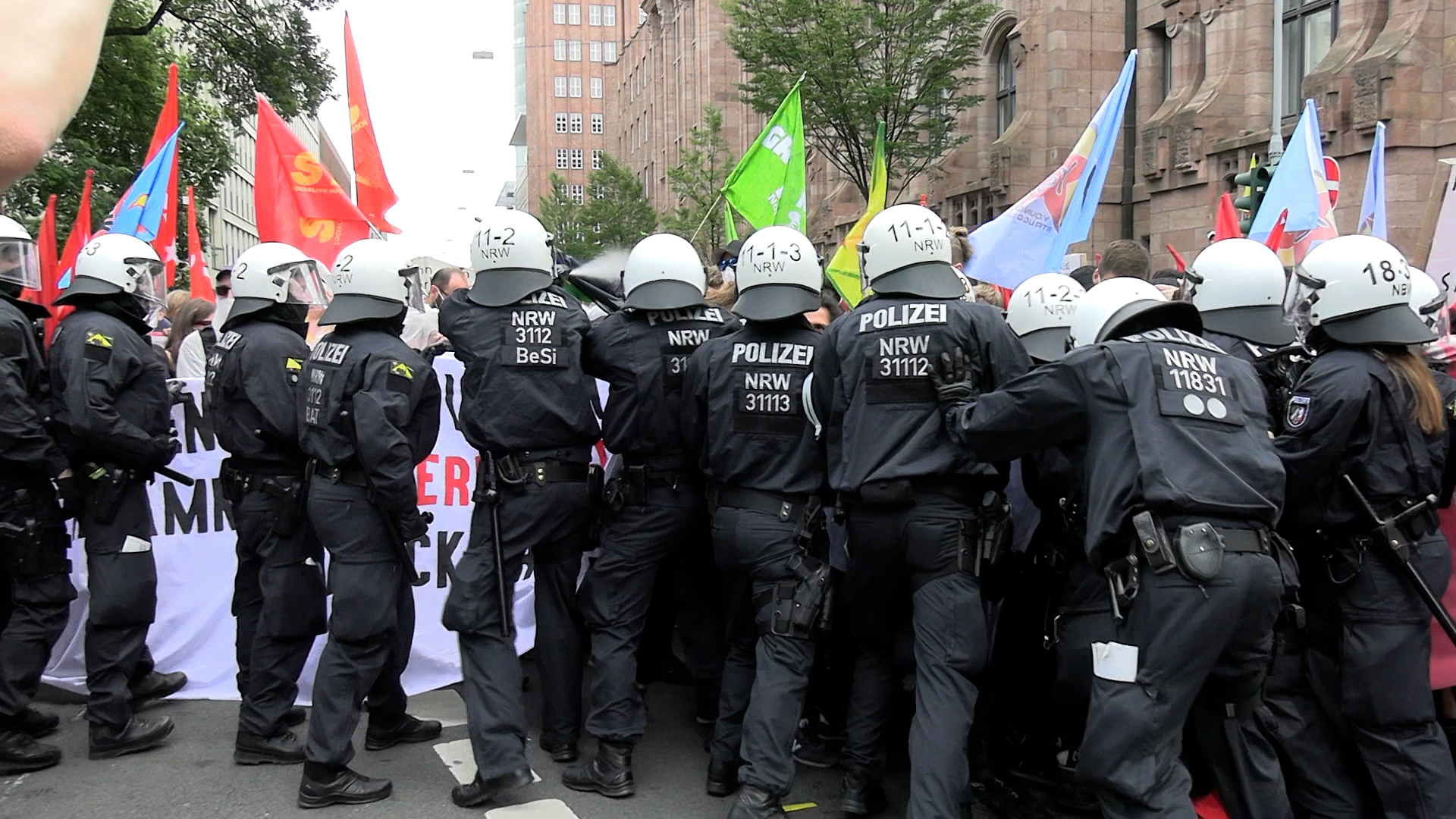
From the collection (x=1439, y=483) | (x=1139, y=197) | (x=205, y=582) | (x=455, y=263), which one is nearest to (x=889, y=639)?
(x=1439, y=483)

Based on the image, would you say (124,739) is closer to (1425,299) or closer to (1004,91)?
(1425,299)

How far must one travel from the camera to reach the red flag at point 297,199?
847 cm

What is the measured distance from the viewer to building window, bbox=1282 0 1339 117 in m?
17.9

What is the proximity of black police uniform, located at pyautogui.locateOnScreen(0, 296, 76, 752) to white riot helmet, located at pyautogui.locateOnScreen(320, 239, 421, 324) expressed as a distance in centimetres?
146

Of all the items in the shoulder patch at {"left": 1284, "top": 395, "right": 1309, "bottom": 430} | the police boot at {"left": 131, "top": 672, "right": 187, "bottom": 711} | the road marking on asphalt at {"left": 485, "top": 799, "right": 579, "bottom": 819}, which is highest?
the shoulder patch at {"left": 1284, "top": 395, "right": 1309, "bottom": 430}

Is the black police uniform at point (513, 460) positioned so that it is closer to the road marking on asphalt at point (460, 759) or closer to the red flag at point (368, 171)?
the road marking on asphalt at point (460, 759)

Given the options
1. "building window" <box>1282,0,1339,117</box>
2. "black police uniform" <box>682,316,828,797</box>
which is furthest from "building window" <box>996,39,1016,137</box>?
"black police uniform" <box>682,316,828,797</box>

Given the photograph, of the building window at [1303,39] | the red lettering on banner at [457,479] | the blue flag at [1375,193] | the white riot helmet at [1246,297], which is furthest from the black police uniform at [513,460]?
the building window at [1303,39]

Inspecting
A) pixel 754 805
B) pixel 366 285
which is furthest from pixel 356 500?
pixel 754 805

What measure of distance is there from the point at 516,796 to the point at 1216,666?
2844mm

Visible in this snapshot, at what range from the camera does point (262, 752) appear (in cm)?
524

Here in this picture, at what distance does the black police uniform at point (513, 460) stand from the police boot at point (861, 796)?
53.6 inches

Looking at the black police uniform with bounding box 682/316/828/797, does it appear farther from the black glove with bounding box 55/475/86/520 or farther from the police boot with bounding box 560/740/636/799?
the black glove with bounding box 55/475/86/520

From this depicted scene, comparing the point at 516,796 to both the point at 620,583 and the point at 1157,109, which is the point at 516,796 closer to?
the point at 620,583
